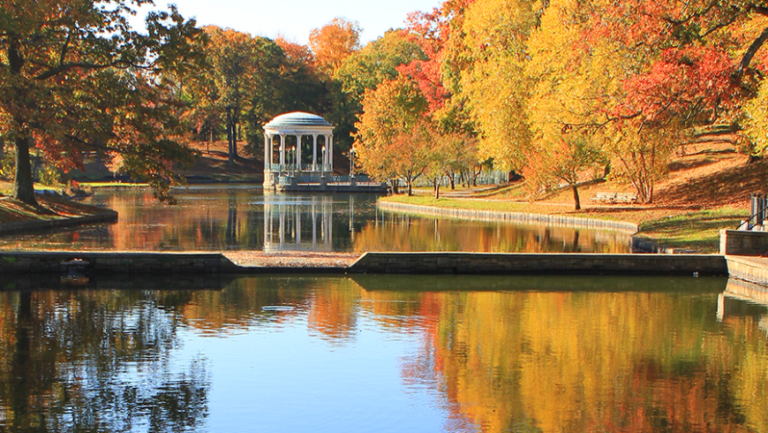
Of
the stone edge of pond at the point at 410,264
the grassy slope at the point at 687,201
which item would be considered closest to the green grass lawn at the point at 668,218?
the grassy slope at the point at 687,201

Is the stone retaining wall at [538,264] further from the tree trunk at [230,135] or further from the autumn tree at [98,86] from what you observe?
the tree trunk at [230,135]

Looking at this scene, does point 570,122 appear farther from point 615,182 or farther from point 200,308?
point 200,308

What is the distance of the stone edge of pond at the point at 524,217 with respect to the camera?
30.3m

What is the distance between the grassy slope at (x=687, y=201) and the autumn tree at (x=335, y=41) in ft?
183

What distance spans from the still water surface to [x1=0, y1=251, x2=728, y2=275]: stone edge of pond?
2.39ft

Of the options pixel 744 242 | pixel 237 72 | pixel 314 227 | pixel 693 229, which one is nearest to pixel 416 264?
pixel 744 242

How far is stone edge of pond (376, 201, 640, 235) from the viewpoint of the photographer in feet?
99.5

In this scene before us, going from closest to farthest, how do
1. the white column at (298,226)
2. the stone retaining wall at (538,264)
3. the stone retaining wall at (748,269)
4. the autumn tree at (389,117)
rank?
the stone retaining wall at (748,269) → the stone retaining wall at (538,264) → the white column at (298,226) → the autumn tree at (389,117)

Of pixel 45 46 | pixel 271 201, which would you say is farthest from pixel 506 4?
pixel 45 46

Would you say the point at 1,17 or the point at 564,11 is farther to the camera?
the point at 564,11

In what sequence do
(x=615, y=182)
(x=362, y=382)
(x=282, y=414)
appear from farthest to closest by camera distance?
1. (x=615, y=182)
2. (x=362, y=382)
3. (x=282, y=414)

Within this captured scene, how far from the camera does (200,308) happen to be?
49.8 feet

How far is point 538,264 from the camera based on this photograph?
19.2 m

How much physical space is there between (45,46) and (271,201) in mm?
22239
